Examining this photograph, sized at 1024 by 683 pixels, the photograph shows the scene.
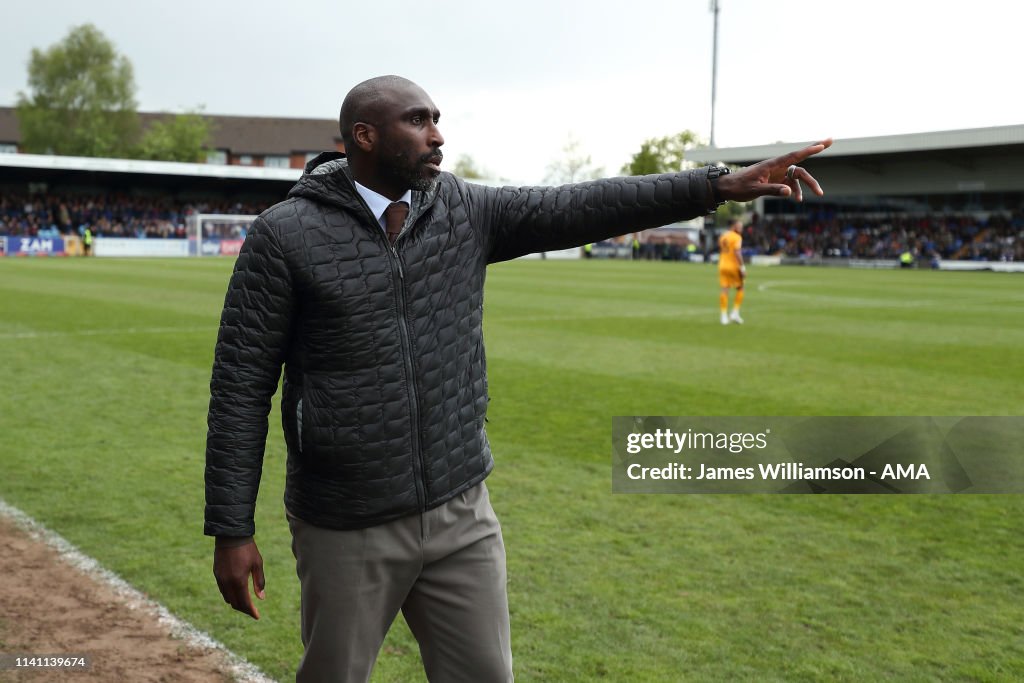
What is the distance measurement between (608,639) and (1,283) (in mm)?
25404

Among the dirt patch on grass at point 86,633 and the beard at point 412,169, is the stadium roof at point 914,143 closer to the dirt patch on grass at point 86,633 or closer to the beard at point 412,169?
→ the dirt patch on grass at point 86,633

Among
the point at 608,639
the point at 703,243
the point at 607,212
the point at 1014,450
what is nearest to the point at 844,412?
the point at 1014,450

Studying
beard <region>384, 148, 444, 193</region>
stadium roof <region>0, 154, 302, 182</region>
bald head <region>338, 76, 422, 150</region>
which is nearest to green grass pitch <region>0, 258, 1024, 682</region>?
beard <region>384, 148, 444, 193</region>

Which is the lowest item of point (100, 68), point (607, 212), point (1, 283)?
point (1, 283)

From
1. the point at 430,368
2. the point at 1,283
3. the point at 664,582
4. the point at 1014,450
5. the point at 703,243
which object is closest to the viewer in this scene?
the point at 430,368

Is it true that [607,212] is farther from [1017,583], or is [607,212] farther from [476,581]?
[1017,583]

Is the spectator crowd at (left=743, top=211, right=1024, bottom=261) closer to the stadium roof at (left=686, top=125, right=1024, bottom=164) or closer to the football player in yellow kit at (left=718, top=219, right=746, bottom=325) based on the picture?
the stadium roof at (left=686, top=125, right=1024, bottom=164)

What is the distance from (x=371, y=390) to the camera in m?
2.50

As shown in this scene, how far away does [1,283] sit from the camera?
25.7 m

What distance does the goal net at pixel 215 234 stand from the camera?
51438mm

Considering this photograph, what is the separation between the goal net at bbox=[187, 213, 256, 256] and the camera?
51.4 meters

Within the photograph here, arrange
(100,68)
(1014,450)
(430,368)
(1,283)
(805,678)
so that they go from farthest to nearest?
1. (100,68)
2. (1,283)
3. (1014,450)
4. (805,678)
5. (430,368)

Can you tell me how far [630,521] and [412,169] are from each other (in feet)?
12.7

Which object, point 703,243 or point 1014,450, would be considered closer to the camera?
point 1014,450
